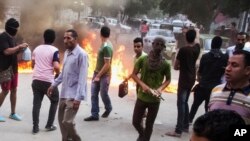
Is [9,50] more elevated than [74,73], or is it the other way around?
[9,50]

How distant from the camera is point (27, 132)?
6367 millimetres

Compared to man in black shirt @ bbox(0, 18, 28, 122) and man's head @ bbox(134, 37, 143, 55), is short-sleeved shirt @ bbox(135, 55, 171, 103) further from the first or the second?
man in black shirt @ bbox(0, 18, 28, 122)

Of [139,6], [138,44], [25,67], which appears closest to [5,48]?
[138,44]

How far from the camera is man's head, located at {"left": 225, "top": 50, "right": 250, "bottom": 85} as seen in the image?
3.29 metres

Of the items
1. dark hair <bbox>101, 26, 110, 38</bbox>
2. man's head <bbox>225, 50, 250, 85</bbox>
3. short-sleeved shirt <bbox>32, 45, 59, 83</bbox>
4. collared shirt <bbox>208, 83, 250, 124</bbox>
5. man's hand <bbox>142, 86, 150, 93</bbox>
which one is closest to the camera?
collared shirt <bbox>208, 83, 250, 124</bbox>

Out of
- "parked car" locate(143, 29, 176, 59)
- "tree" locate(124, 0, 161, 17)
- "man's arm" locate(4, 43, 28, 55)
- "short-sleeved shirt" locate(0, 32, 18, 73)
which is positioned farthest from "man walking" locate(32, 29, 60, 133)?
"tree" locate(124, 0, 161, 17)

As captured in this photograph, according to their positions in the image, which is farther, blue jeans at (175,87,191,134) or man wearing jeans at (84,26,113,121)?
man wearing jeans at (84,26,113,121)

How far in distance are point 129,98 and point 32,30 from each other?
7.33 metres

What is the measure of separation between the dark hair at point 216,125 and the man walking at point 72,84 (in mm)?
3422

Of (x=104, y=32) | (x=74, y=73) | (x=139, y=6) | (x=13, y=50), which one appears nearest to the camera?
(x=74, y=73)

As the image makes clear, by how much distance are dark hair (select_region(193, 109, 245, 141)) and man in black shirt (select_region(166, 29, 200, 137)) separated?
488 cm

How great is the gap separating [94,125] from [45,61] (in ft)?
5.00

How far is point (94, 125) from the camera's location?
23.2 feet

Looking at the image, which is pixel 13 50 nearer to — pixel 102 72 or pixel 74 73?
pixel 102 72
